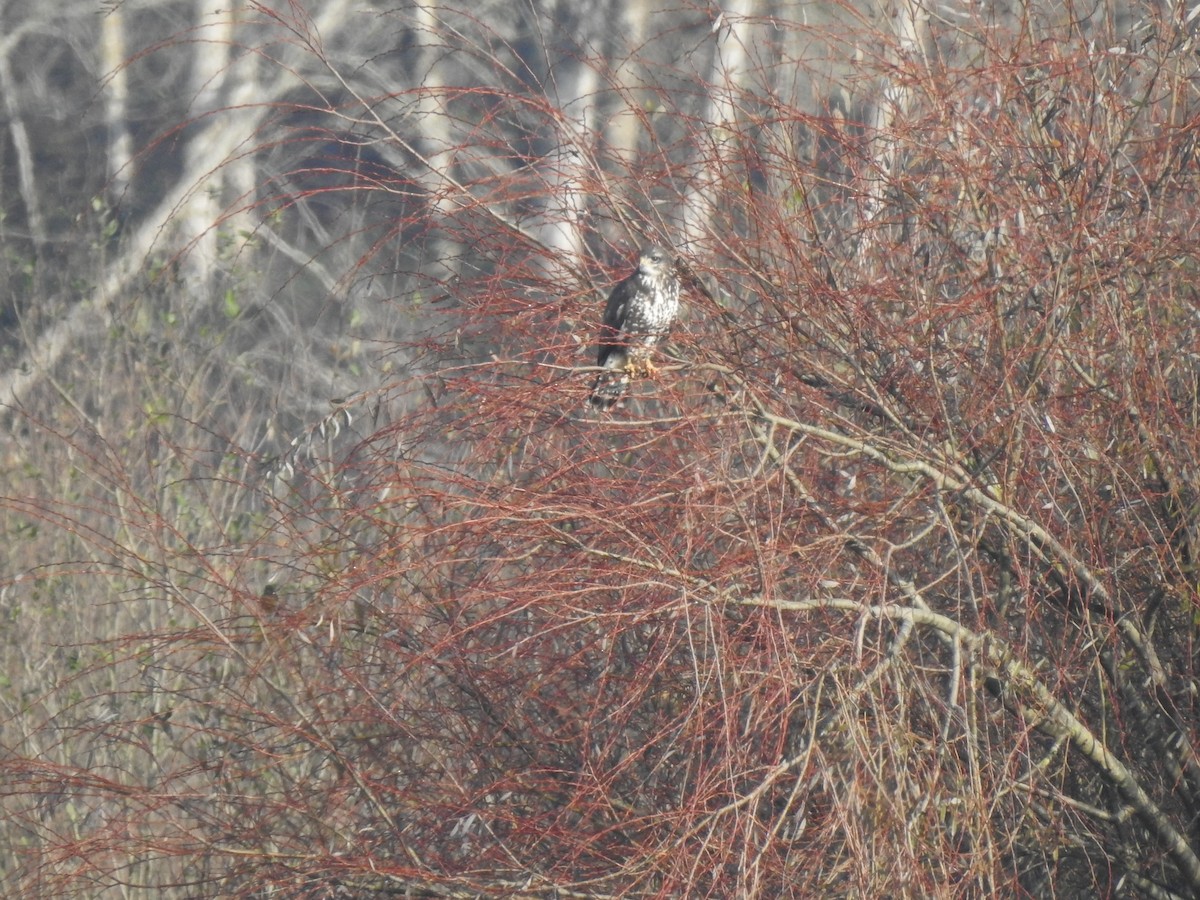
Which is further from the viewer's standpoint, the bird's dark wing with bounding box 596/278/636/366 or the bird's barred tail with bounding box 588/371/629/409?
the bird's dark wing with bounding box 596/278/636/366

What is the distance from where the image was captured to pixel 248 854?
3.27 meters

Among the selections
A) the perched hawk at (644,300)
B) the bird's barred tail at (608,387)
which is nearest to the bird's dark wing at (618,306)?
the perched hawk at (644,300)

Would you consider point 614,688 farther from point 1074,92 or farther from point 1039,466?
point 1074,92

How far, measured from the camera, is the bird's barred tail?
10.3ft

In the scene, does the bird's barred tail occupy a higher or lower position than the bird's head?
lower

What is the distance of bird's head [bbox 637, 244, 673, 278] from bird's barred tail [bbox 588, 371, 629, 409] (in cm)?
29

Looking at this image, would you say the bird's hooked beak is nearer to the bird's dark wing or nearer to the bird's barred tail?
the bird's dark wing

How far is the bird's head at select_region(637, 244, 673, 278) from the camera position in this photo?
3852 mm

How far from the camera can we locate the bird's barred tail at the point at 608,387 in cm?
313

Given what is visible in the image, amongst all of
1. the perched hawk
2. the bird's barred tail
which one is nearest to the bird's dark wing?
the perched hawk

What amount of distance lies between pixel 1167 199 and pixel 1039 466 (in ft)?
2.49

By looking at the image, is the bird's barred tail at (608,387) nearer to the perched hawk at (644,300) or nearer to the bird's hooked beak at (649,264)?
the perched hawk at (644,300)

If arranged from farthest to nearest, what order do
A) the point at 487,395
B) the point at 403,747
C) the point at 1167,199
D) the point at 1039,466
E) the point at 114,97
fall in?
1. the point at 114,97
2. the point at 403,747
3. the point at 1167,199
4. the point at 1039,466
5. the point at 487,395

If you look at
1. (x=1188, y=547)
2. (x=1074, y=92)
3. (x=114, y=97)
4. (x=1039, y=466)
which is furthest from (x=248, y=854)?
(x=114, y=97)
